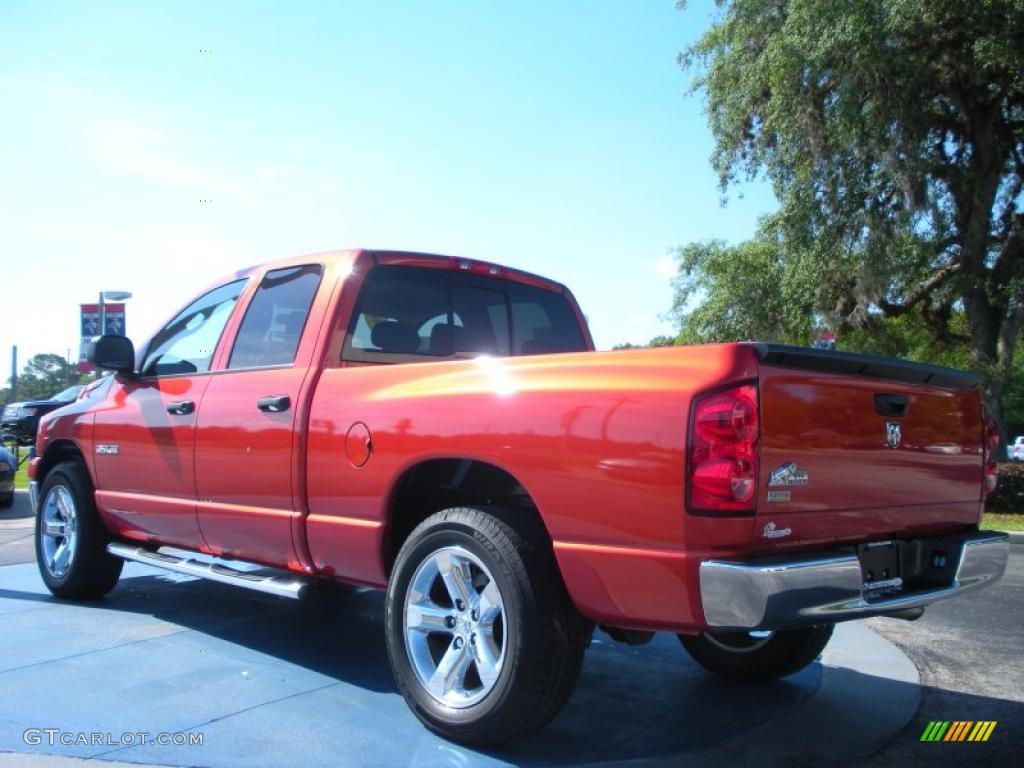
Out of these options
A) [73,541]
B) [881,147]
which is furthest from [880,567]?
[881,147]

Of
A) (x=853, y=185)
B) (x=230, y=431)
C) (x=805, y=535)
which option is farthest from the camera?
(x=853, y=185)

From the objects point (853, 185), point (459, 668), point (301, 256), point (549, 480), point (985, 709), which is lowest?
point (985, 709)

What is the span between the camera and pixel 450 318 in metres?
4.75

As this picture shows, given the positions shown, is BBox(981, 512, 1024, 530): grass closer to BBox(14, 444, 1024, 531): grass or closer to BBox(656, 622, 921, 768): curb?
BBox(14, 444, 1024, 531): grass

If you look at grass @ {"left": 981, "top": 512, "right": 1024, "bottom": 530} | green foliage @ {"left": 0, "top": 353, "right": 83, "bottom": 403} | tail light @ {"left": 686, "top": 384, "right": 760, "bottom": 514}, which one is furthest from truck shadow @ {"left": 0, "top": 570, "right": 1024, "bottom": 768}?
green foliage @ {"left": 0, "top": 353, "right": 83, "bottom": 403}

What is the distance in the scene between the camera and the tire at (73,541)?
559cm

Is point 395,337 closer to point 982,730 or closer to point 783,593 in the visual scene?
point 783,593

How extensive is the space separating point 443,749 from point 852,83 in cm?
1505

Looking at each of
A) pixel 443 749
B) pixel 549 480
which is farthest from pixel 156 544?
pixel 549 480

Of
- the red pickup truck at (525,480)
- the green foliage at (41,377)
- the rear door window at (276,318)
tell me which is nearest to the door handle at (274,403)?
the red pickup truck at (525,480)

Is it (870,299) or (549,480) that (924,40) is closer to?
(870,299)

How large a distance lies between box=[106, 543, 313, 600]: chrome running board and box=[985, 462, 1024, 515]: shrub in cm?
1326

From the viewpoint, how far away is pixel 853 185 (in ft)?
54.4

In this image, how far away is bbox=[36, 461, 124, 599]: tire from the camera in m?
5.59
